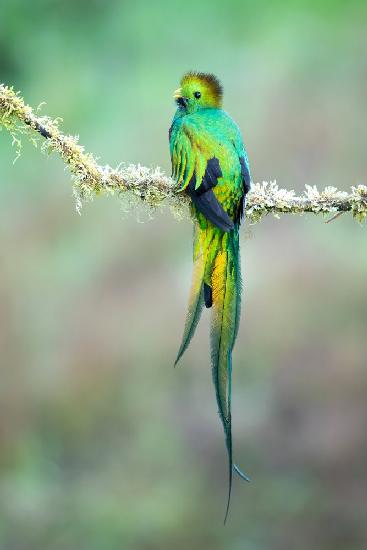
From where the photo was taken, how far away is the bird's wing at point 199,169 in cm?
252

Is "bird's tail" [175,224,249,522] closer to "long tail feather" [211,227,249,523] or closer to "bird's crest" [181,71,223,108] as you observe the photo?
"long tail feather" [211,227,249,523]

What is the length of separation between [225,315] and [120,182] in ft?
1.53

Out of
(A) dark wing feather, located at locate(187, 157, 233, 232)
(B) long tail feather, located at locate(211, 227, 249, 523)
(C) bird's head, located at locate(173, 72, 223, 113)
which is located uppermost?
(C) bird's head, located at locate(173, 72, 223, 113)

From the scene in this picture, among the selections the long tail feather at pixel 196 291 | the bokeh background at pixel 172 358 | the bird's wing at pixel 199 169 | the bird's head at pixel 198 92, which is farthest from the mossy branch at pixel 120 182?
the bokeh background at pixel 172 358

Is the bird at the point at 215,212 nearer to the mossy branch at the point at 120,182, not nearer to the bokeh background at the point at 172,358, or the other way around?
the mossy branch at the point at 120,182

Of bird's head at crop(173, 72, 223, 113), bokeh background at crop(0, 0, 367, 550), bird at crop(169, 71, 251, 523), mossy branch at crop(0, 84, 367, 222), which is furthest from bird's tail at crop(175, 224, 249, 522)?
bokeh background at crop(0, 0, 367, 550)

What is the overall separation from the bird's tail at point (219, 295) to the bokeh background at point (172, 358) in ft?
9.35

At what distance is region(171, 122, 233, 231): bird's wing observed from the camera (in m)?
2.52

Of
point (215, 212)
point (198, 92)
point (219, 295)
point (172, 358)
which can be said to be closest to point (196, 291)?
point (219, 295)

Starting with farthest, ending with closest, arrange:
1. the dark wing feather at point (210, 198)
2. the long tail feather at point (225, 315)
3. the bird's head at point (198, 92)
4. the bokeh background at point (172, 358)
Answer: the bokeh background at point (172, 358), the bird's head at point (198, 92), the dark wing feather at point (210, 198), the long tail feather at point (225, 315)

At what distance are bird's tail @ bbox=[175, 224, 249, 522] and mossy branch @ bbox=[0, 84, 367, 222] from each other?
0.16 metres

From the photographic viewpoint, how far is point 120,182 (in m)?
2.49

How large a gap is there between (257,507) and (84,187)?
126 inches

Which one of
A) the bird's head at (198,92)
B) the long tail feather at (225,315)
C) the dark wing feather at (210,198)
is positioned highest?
the bird's head at (198,92)
